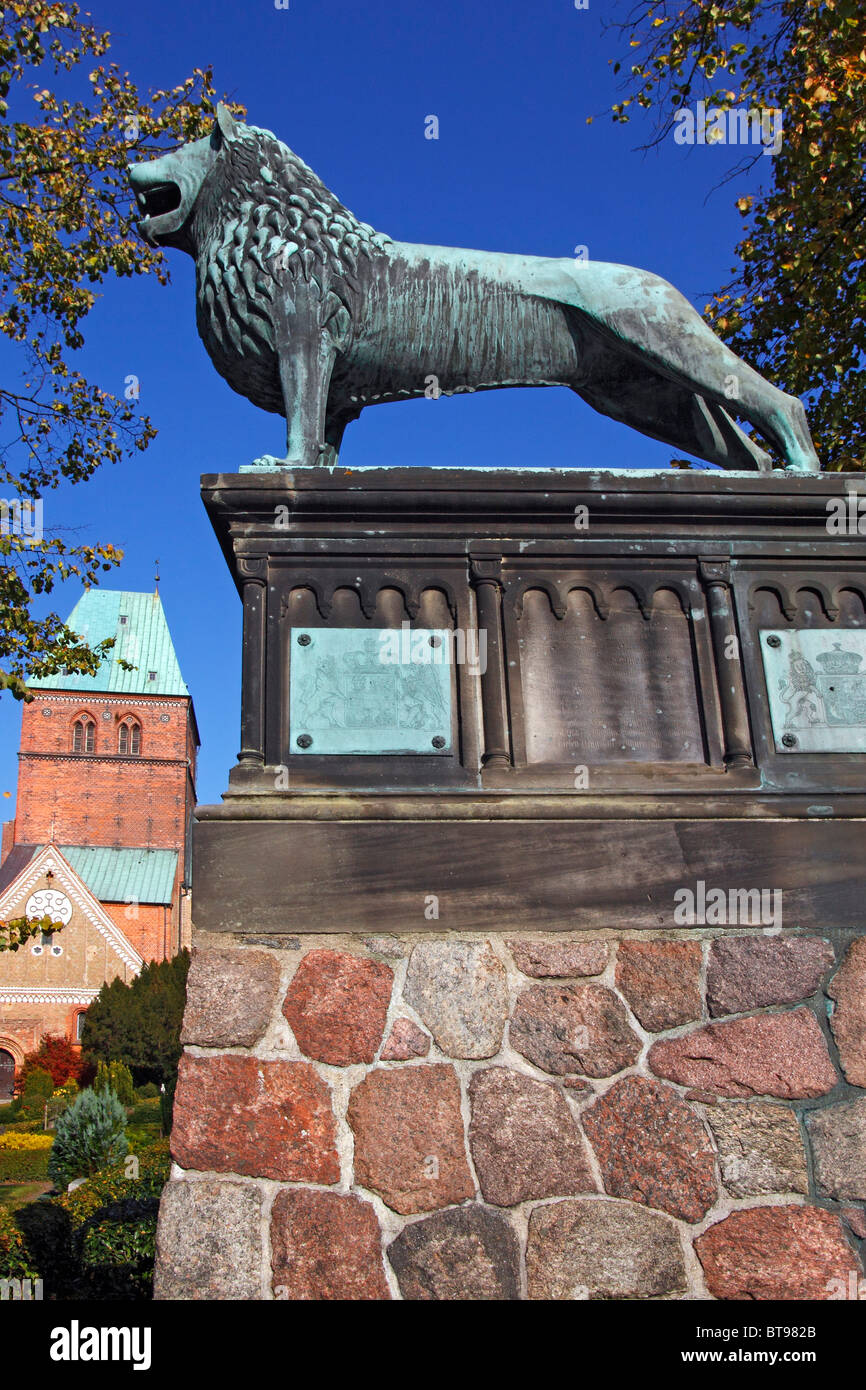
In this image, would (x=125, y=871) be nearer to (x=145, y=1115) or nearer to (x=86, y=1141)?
(x=145, y=1115)

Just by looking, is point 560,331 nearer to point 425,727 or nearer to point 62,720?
point 425,727

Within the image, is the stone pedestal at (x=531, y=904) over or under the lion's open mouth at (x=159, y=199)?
under

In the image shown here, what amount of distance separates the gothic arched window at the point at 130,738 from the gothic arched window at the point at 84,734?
1770 millimetres

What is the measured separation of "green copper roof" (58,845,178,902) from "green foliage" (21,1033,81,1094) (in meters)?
12.9

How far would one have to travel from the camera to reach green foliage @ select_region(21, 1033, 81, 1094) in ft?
174

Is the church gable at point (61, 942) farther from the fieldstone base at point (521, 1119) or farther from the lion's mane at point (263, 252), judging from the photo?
the fieldstone base at point (521, 1119)

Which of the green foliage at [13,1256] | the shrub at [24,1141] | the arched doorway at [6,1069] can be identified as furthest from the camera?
the arched doorway at [6,1069]

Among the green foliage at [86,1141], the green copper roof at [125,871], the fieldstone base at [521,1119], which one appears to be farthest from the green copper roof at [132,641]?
the fieldstone base at [521,1119]

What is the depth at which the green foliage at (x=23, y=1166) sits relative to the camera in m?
29.1

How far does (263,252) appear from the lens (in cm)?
460

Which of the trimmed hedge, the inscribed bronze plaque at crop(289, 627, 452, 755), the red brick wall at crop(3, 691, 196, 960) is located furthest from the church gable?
the inscribed bronze plaque at crop(289, 627, 452, 755)

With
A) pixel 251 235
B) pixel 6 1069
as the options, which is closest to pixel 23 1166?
pixel 6 1069

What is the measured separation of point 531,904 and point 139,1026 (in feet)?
161

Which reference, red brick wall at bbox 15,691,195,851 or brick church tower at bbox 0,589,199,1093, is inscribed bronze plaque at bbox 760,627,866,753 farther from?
red brick wall at bbox 15,691,195,851
